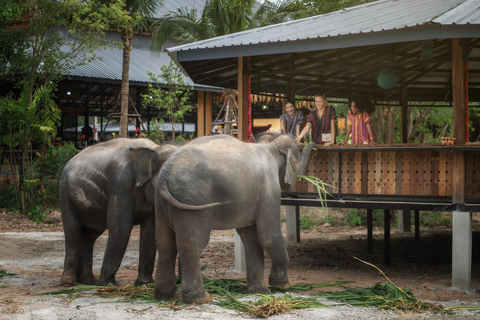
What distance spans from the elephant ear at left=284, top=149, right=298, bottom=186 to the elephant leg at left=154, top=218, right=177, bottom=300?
1774 millimetres

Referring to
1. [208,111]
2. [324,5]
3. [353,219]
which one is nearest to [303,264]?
[353,219]

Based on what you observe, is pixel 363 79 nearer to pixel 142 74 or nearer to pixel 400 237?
pixel 400 237

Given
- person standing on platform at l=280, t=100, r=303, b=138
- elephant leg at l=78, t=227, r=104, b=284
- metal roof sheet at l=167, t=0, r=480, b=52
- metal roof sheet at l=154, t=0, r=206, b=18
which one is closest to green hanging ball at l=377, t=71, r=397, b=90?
metal roof sheet at l=167, t=0, r=480, b=52

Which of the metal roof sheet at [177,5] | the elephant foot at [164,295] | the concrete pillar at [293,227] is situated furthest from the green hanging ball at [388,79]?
the metal roof sheet at [177,5]

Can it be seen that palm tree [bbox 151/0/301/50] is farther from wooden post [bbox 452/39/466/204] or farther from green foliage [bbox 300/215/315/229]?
wooden post [bbox 452/39/466/204]

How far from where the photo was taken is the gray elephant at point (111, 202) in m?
8.61

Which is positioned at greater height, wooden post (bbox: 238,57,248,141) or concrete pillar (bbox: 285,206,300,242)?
wooden post (bbox: 238,57,248,141)

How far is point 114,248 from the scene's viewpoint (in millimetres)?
8703

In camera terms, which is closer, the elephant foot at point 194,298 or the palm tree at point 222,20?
→ the elephant foot at point 194,298

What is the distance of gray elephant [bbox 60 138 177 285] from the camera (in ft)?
28.2

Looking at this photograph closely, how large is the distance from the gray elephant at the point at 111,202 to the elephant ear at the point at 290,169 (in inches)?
59.4

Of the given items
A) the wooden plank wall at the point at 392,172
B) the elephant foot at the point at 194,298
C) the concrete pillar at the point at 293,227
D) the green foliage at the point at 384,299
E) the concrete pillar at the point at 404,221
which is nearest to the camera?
the elephant foot at the point at 194,298

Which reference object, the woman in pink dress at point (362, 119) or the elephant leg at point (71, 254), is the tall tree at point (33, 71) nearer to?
the elephant leg at point (71, 254)

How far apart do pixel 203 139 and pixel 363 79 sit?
9.13 meters
